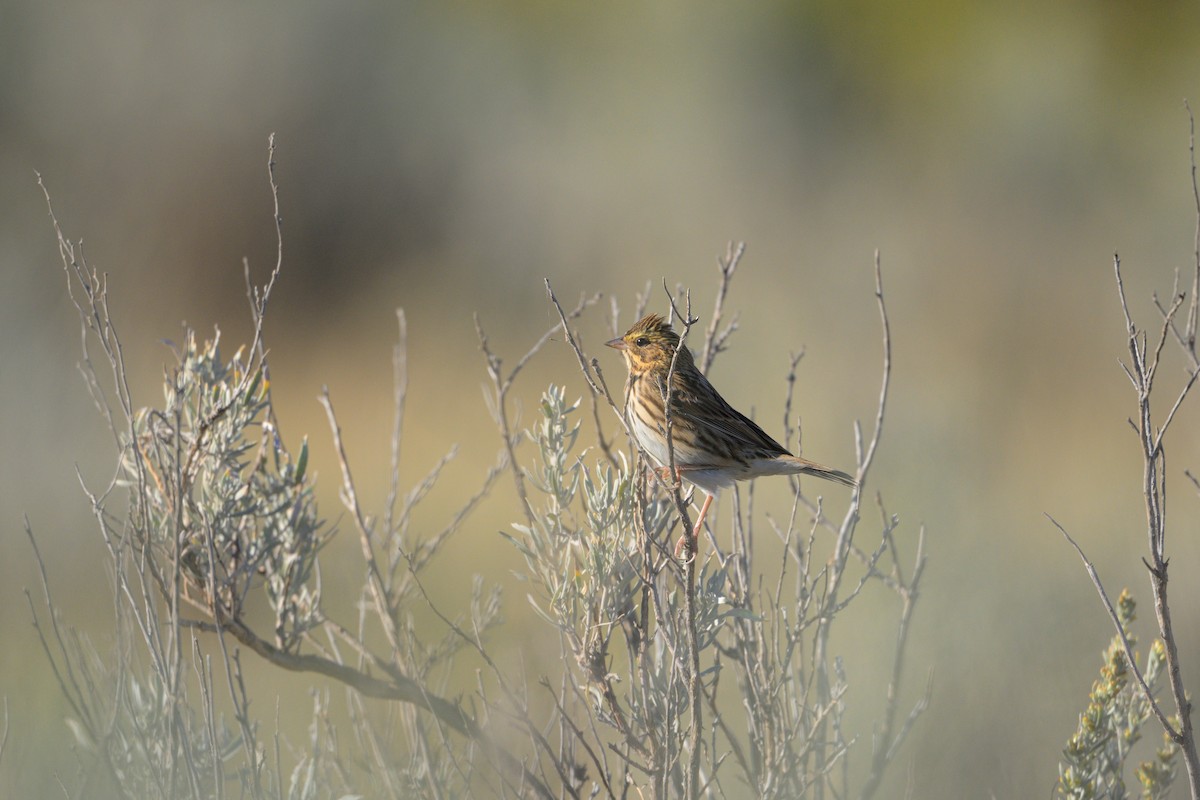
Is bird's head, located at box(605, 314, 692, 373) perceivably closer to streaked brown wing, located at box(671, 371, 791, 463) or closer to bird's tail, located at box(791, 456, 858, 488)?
streaked brown wing, located at box(671, 371, 791, 463)

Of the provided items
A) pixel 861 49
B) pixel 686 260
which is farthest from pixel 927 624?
pixel 861 49

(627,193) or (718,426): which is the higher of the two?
(627,193)

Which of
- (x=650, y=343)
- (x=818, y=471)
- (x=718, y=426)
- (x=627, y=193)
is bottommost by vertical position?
(x=818, y=471)

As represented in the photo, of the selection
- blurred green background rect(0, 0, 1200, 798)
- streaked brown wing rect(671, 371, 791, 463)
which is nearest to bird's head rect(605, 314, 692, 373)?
streaked brown wing rect(671, 371, 791, 463)

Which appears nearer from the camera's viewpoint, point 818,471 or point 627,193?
point 818,471

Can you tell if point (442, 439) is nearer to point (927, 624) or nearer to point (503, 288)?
point (503, 288)

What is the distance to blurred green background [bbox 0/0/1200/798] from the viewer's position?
1173 cm

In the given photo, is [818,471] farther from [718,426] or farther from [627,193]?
[627,193]

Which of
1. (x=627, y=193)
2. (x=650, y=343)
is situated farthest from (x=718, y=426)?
(x=627, y=193)

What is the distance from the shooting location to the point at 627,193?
51.6ft

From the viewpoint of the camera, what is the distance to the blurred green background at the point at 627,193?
462 inches

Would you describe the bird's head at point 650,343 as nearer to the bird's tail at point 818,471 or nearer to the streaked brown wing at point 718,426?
the streaked brown wing at point 718,426

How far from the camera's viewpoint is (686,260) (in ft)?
46.9

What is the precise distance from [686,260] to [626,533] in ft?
36.3
